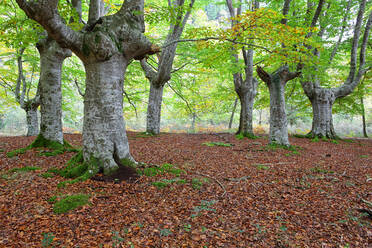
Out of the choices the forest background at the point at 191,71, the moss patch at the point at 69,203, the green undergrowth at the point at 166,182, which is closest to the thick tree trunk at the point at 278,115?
the forest background at the point at 191,71

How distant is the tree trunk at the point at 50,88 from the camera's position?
19.7 ft

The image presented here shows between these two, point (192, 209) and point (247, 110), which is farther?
point (247, 110)

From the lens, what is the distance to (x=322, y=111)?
12.1m

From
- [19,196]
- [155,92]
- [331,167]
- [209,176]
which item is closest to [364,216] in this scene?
[209,176]

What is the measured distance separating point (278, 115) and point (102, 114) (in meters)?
6.93

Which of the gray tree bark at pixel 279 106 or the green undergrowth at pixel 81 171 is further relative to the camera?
the gray tree bark at pixel 279 106

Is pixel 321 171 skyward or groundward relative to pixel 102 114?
groundward

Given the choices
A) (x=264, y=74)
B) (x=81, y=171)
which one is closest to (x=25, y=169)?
(x=81, y=171)

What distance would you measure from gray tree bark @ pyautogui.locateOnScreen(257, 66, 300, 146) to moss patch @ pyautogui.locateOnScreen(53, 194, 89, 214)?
7391 mm

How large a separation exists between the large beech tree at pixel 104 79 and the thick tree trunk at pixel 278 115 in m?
6.24

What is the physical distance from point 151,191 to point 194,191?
0.80 m

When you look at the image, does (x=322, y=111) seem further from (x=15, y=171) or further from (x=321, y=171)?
(x=15, y=171)

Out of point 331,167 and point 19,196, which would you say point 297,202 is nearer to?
point 331,167

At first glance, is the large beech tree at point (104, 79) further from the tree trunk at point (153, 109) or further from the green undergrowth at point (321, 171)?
the tree trunk at point (153, 109)
